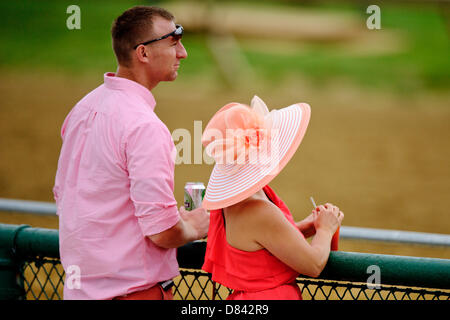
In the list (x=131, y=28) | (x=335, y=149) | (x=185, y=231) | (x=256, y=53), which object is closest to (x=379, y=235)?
(x=185, y=231)

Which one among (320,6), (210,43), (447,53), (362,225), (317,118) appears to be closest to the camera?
(362,225)

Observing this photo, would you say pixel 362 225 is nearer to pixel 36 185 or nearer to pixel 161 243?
pixel 36 185

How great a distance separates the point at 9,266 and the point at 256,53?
21.6 m

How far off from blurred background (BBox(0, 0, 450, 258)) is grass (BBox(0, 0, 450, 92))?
8 cm

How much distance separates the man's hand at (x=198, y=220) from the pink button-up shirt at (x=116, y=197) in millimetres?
112

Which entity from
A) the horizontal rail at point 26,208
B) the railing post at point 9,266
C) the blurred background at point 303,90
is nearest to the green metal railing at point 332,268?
the railing post at point 9,266

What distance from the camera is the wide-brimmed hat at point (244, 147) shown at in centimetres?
178

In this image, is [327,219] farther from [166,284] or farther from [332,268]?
[166,284]

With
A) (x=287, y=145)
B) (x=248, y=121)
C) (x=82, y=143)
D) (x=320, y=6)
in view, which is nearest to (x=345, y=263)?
(x=287, y=145)

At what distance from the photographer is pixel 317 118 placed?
1118 cm

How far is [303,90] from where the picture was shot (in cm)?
1464

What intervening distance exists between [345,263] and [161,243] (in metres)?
0.54

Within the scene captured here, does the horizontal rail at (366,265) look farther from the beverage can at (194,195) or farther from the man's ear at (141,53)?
the man's ear at (141,53)

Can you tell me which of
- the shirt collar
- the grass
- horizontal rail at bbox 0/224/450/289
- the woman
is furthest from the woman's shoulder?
the grass
